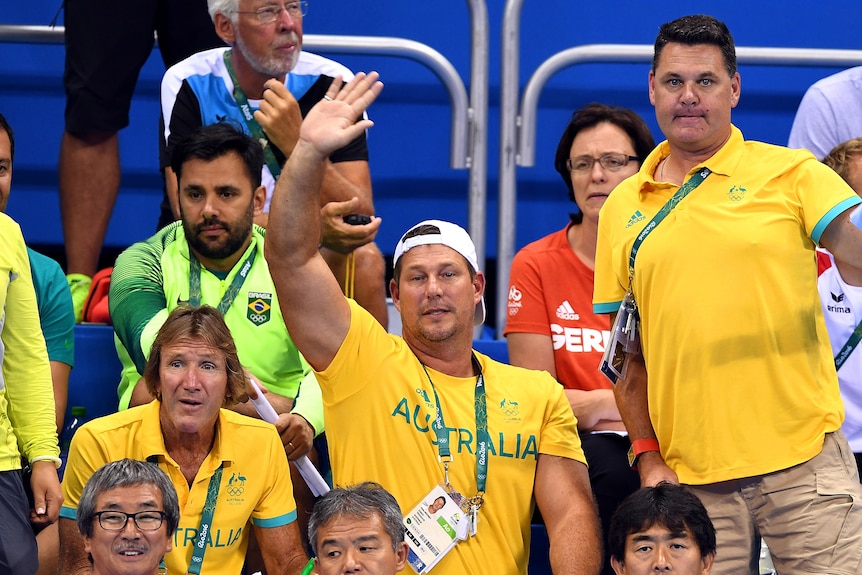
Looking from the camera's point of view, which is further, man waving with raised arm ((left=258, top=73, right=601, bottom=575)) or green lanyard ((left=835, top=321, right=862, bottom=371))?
green lanyard ((left=835, top=321, right=862, bottom=371))

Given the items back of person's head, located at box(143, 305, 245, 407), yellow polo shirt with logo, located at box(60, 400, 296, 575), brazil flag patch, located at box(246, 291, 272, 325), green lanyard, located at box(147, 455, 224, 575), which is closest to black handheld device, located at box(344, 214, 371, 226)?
brazil flag patch, located at box(246, 291, 272, 325)

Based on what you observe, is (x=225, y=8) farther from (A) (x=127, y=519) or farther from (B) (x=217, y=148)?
(A) (x=127, y=519)

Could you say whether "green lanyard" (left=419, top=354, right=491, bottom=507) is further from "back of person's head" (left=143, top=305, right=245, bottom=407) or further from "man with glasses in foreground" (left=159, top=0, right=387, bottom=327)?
"man with glasses in foreground" (left=159, top=0, right=387, bottom=327)

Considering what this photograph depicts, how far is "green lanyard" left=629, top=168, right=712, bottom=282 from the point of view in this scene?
338 centimetres

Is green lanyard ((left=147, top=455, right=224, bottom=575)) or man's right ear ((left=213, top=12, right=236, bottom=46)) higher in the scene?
man's right ear ((left=213, top=12, right=236, bottom=46))

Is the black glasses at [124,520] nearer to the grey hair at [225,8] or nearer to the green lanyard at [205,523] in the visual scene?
the green lanyard at [205,523]

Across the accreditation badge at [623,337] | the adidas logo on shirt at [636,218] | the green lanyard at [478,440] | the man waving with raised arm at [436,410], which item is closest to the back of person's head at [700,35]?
the adidas logo on shirt at [636,218]

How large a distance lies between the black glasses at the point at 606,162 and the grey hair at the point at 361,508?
159cm

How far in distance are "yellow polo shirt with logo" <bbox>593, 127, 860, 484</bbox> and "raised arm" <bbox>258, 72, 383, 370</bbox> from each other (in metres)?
0.79

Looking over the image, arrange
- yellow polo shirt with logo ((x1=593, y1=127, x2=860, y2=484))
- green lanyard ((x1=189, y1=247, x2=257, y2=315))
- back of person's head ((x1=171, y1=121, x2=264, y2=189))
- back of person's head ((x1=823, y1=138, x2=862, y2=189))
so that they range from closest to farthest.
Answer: yellow polo shirt with logo ((x1=593, y1=127, x2=860, y2=484)), back of person's head ((x1=823, y1=138, x2=862, y2=189)), green lanyard ((x1=189, y1=247, x2=257, y2=315)), back of person's head ((x1=171, y1=121, x2=264, y2=189))

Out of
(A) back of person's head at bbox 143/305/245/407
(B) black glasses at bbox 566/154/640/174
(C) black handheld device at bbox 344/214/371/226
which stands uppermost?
(B) black glasses at bbox 566/154/640/174

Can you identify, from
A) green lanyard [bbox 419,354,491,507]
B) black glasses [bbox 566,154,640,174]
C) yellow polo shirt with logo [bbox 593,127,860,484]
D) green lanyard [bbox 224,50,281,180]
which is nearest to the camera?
yellow polo shirt with logo [bbox 593,127,860,484]

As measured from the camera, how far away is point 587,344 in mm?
4250

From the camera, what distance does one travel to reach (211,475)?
3543 millimetres
